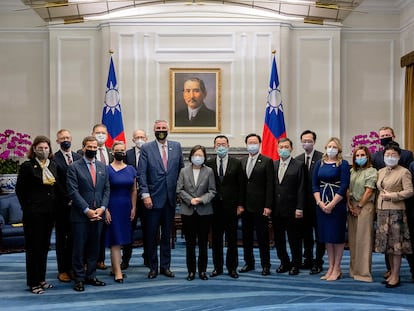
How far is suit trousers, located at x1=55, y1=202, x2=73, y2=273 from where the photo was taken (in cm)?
582

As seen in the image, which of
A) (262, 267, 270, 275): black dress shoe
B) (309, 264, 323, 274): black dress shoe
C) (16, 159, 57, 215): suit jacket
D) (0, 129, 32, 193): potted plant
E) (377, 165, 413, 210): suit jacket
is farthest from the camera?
(0, 129, 32, 193): potted plant

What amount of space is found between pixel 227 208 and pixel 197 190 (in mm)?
403

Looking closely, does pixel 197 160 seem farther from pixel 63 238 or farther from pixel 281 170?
pixel 63 238

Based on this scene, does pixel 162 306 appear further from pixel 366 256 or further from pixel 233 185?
pixel 366 256

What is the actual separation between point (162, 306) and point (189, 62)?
6.51 m

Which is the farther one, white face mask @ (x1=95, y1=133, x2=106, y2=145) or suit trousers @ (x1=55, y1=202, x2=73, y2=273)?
white face mask @ (x1=95, y1=133, x2=106, y2=145)

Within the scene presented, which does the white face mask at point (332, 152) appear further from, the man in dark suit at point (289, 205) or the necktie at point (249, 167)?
the necktie at point (249, 167)

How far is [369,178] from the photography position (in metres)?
5.89

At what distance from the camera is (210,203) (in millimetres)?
5973

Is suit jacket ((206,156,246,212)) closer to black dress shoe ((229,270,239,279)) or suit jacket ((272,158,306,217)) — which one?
suit jacket ((272,158,306,217))

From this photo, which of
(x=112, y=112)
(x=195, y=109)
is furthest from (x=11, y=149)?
(x=195, y=109)

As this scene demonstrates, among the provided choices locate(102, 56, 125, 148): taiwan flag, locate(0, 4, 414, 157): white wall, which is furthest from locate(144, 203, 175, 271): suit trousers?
locate(0, 4, 414, 157): white wall

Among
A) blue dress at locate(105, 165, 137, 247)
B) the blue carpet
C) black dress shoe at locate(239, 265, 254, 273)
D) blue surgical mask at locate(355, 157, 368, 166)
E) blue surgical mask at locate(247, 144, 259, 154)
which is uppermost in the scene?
blue surgical mask at locate(247, 144, 259, 154)

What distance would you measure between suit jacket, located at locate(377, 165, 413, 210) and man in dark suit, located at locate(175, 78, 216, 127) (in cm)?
531
